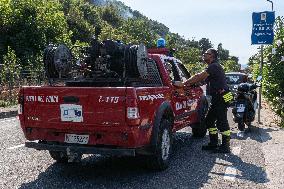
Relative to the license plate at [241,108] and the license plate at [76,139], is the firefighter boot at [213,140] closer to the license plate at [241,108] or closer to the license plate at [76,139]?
the license plate at [241,108]

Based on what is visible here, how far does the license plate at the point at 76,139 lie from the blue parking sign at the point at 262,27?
26.4ft

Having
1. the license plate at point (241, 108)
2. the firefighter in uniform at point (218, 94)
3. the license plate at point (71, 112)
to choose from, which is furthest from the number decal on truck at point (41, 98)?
the license plate at point (241, 108)

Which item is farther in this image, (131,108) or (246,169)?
(246,169)

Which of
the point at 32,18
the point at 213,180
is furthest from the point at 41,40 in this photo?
the point at 213,180

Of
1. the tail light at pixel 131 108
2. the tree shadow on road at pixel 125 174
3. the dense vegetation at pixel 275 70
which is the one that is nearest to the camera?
the tail light at pixel 131 108

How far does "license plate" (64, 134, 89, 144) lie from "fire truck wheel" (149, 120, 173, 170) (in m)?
1.09

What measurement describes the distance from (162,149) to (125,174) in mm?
726

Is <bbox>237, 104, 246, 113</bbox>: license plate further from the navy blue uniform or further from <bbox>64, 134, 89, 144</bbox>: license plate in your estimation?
<bbox>64, 134, 89, 144</bbox>: license plate

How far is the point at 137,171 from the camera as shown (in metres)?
6.81

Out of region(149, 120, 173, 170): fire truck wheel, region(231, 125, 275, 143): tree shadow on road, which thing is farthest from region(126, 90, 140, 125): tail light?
region(231, 125, 275, 143): tree shadow on road

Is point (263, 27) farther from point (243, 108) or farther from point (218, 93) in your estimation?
point (218, 93)

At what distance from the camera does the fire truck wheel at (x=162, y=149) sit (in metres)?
6.53

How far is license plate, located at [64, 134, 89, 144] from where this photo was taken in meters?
6.07

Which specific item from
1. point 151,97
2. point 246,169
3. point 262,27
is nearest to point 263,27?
point 262,27
